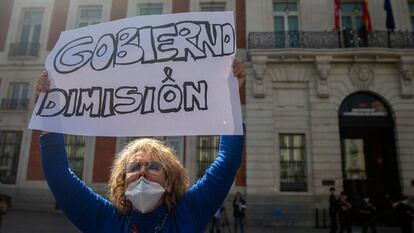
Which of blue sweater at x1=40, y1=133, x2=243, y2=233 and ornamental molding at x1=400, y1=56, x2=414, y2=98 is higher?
ornamental molding at x1=400, y1=56, x2=414, y2=98

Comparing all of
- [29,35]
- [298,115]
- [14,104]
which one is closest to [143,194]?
[298,115]

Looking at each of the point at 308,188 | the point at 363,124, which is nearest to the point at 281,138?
the point at 308,188

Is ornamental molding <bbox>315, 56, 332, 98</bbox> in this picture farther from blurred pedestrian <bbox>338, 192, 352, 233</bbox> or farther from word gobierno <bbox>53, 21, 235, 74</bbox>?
word gobierno <bbox>53, 21, 235, 74</bbox>

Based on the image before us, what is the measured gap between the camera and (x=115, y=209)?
214cm

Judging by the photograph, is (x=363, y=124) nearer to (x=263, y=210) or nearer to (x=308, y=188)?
(x=308, y=188)

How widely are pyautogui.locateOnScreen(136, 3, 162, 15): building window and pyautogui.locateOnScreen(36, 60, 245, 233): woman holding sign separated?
60.6ft

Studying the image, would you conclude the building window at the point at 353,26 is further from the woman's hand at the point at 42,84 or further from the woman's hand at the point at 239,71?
the woman's hand at the point at 42,84

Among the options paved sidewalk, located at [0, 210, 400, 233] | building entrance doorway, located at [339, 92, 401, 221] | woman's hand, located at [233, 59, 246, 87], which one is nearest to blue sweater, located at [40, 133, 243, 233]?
woman's hand, located at [233, 59, 246, 87]

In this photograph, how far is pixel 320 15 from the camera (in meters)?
18.1

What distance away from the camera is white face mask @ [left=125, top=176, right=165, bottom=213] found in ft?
6.40

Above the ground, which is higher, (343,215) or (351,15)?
(351,15)

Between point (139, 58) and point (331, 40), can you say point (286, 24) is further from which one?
point (139, 58)

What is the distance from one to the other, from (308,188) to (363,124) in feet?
14.1

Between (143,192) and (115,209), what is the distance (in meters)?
0.31
